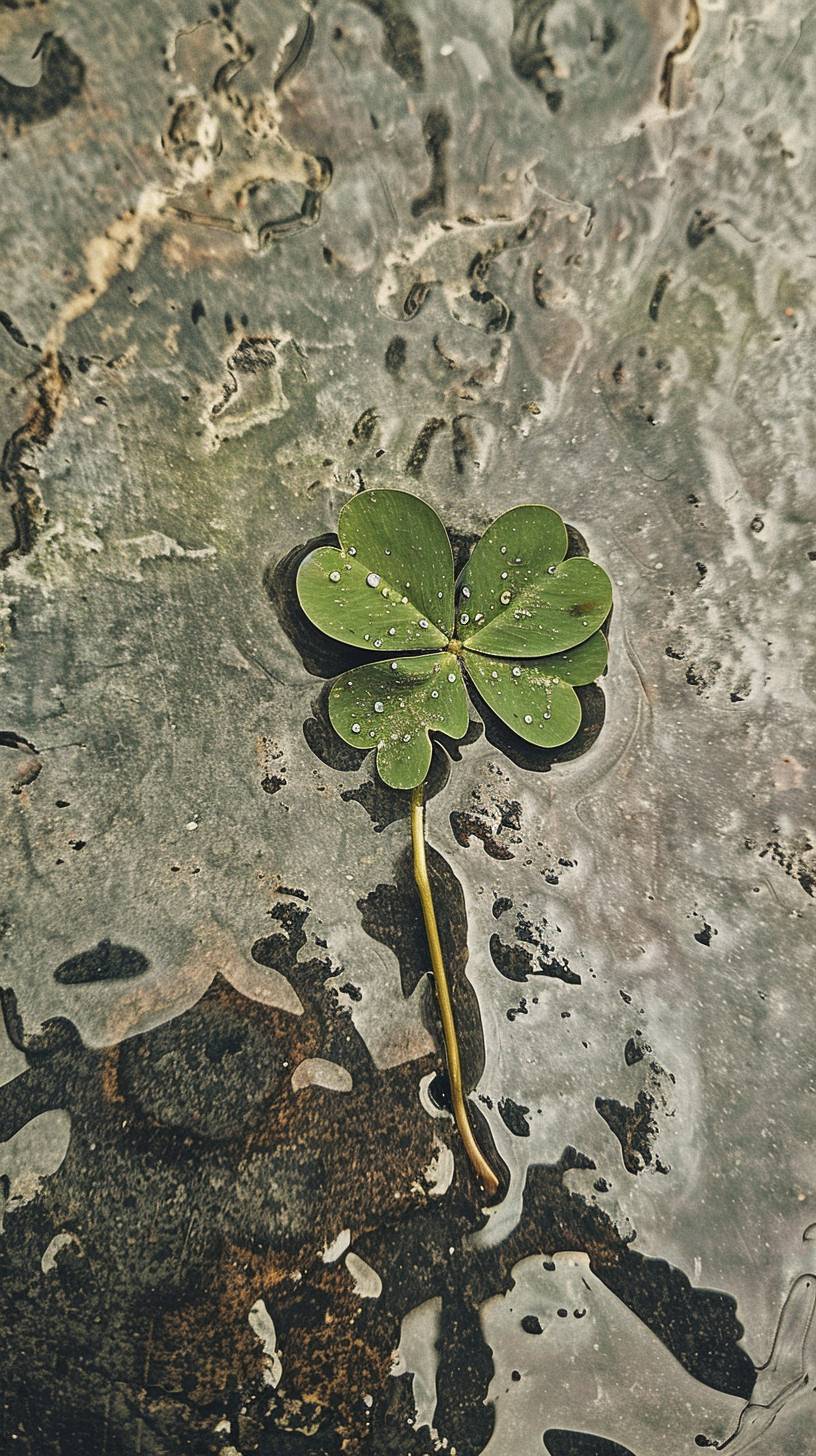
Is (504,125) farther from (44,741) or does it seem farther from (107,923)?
(107,923)

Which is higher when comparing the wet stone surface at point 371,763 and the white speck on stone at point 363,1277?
the wet stone surface at point 371,763

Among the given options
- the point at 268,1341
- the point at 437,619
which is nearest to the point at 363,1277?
the point at 268,1341

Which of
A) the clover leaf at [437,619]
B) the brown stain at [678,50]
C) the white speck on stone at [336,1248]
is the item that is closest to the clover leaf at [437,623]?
the clover leaf at [437,619]

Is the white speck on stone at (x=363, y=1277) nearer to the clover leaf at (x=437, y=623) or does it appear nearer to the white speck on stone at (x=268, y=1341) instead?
the white speck on stone at (x=268, y=1341)

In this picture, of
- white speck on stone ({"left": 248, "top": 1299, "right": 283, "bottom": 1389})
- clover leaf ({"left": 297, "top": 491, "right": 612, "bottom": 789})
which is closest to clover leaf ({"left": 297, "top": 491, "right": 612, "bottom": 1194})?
clover leaf ({"left": 297, "top": 491, "right": 612, "bottom": 789})

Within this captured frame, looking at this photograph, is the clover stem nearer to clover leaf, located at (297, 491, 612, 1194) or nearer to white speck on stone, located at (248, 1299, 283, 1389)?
clover leaf, located at (297, 491, 612, 1194)

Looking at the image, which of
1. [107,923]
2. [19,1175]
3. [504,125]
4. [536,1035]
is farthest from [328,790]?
[504,125]

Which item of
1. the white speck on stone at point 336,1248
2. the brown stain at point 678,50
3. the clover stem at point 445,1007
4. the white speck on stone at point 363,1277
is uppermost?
the brown stain at point 678,50

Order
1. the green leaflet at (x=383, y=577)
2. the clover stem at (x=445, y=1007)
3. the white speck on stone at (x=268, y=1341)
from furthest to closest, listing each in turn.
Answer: the green leaflet at (x=383, y=577)
the clover stem at (x=445, y=1007)
the white speck on stone at (x=268, y=1341)

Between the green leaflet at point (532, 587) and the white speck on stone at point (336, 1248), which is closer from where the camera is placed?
the white speck on stone at point (336, 1248)
